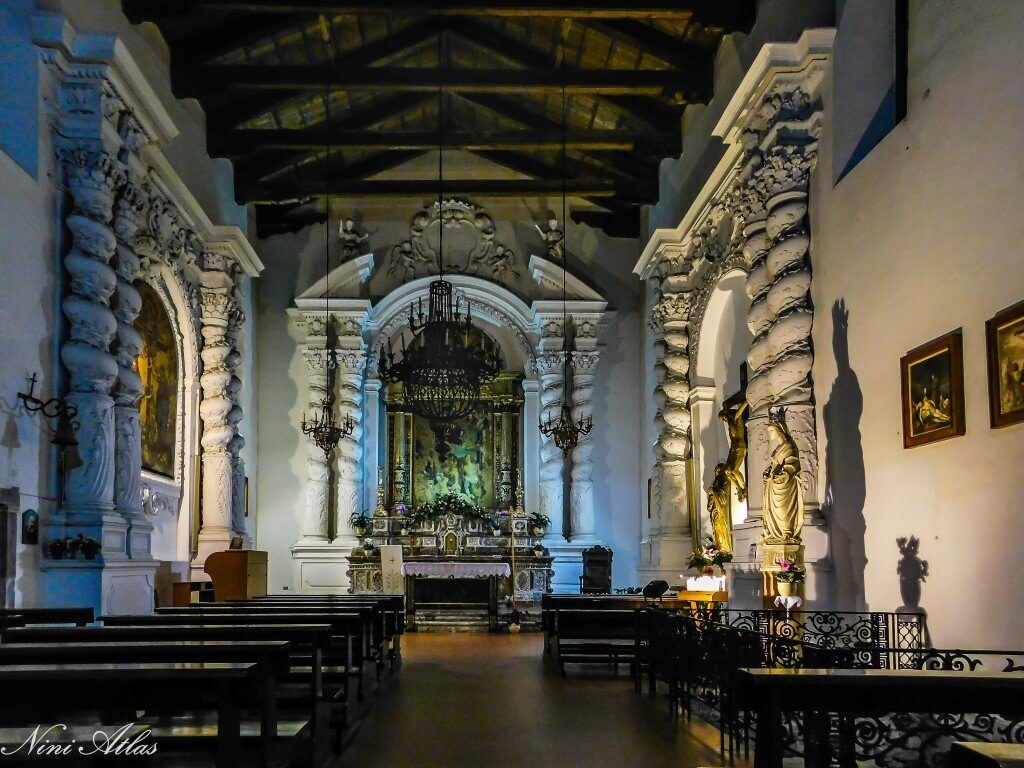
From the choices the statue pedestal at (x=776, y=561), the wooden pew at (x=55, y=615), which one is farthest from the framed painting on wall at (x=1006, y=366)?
the wooden pew at (x=55, y=615)

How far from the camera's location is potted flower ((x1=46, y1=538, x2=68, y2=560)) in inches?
369

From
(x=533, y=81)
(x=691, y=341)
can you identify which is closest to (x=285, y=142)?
(x=533, y=81)

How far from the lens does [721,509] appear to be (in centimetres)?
1312

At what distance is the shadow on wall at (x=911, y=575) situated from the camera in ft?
26.0

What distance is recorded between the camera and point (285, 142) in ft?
49.7

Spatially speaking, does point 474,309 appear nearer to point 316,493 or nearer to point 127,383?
point 316,493

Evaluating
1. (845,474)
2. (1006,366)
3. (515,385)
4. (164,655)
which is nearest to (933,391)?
(1006,366)

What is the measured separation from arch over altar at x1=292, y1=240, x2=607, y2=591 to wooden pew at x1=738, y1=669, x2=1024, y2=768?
14166 millimetres

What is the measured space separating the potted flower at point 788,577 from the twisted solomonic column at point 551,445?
8560mm

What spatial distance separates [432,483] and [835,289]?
997 centimetres

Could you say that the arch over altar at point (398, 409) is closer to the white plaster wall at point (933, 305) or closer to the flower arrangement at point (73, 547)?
the flower arrangement at point (73, 547)

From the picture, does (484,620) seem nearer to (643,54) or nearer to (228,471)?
(228,471)

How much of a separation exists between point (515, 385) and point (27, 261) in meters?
10.4

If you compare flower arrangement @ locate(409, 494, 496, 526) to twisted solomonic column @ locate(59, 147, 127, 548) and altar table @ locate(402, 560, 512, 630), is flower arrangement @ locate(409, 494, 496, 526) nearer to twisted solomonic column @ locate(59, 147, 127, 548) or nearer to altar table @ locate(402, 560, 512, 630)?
altar table @ locate(402, 560, 512, 630)
